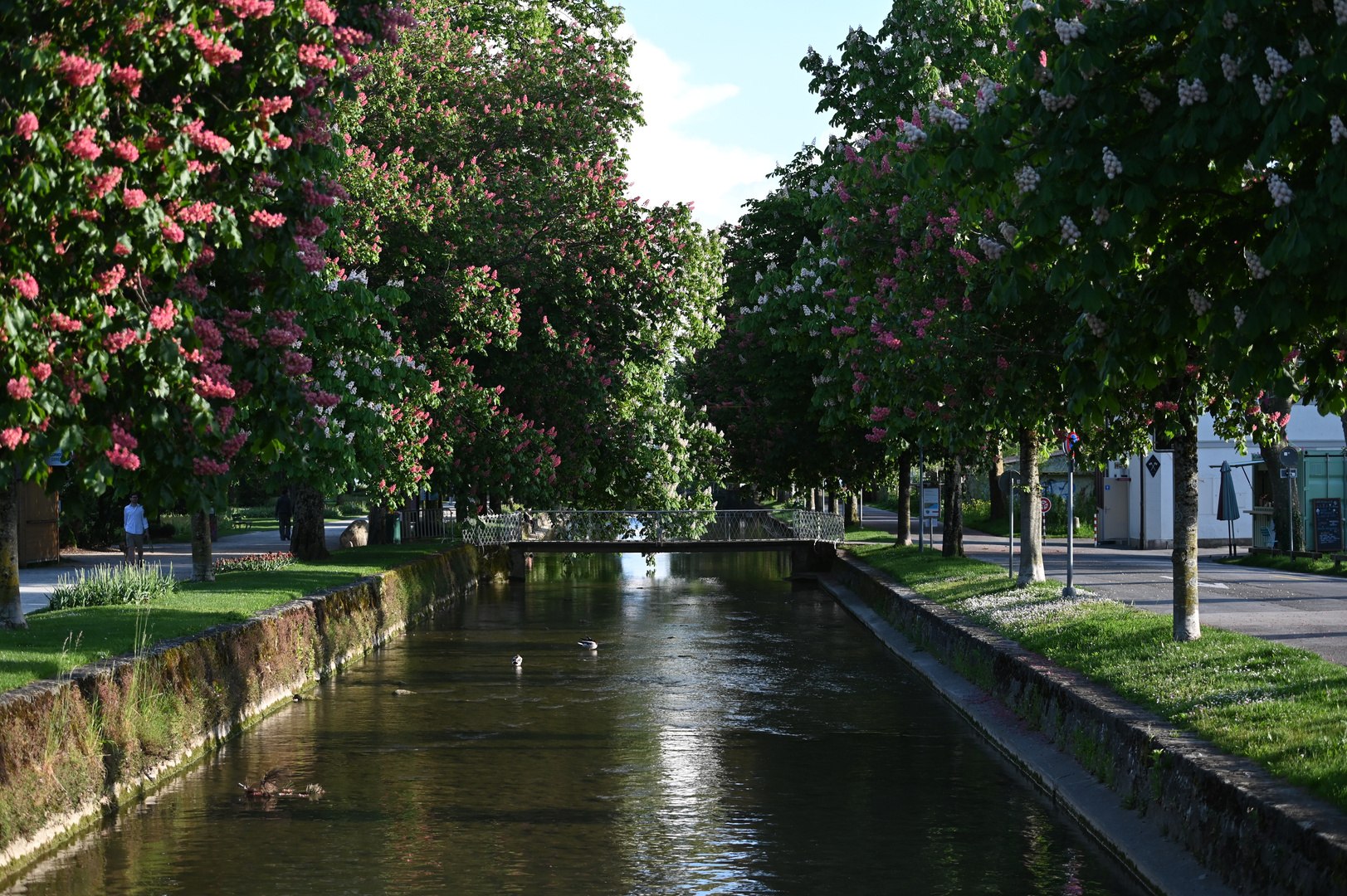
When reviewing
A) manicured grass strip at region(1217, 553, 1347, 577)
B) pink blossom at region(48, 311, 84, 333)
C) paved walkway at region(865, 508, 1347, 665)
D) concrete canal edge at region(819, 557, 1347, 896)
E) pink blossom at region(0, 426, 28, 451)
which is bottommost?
concrete canal edge at region(819, 557, 1347, 896)

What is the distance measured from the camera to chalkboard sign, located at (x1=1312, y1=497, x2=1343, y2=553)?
1404 inches

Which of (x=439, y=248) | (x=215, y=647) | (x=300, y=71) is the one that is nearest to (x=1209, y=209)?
(x=300, y=71)

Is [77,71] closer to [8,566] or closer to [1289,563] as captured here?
[8,566]

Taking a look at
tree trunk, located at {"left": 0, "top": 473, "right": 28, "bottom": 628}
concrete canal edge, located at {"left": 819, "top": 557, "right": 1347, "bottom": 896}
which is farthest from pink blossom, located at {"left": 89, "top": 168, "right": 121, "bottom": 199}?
tree trunk, located at {"left": 0, "top": 473, "right": 28, "bottom": 628}

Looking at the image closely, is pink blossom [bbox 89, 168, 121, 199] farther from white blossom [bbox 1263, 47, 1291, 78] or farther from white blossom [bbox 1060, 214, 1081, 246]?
white blossom [bbox 1263, 47, 1291, 78]

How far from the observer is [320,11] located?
34.8 ft

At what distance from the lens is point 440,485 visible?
32.8 m

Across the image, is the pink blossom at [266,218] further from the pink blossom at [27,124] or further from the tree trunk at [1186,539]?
the tree trunk at [1186,539]

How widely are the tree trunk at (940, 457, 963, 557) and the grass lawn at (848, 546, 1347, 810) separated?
42.4 ft

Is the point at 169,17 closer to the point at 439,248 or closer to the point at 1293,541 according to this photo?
the point at 439,248

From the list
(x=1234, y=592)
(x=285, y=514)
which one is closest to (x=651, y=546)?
(x=285, y=514)

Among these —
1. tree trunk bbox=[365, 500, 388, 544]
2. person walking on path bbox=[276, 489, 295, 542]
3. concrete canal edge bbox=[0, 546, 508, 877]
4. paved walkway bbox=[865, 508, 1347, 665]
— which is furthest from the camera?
person walking on path bbox=[276, 489, 295, 542]

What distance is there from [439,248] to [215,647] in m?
15.6

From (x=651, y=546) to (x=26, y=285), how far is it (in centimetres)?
3426
